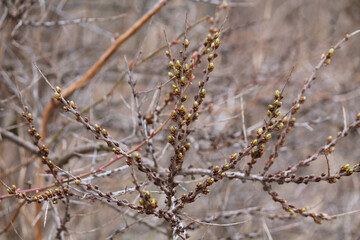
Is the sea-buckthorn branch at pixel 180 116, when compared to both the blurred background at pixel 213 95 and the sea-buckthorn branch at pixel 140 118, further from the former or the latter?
the blurred background at pixel 213 95

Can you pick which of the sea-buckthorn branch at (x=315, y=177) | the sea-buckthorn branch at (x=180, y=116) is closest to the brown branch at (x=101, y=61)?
the sea-buckthorn branch at (x=180, y=116)

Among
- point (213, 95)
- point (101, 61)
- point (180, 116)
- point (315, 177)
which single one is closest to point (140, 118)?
point (180, 116)

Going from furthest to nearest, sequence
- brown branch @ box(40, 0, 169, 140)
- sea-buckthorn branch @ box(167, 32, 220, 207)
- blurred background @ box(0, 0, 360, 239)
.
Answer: blurred background @ box(0, 0, 360, 239)
brown branch @ box(40, 0, 169, 140)
sea-buckthorn branch @ box(167, 32, 220, 207)

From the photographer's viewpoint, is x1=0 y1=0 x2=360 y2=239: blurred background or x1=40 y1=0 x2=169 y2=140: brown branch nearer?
x1=40 y1=0 x2=169 y2=140: brown branch

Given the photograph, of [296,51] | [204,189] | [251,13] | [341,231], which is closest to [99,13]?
[251,13]

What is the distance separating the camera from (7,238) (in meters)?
3.12

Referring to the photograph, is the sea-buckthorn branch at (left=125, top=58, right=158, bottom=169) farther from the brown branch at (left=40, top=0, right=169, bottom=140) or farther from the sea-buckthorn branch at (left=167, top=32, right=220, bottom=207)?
the brown branch at (left=40, top=0, right=169, bottom=140)

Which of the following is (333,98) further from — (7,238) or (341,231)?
(7,238)

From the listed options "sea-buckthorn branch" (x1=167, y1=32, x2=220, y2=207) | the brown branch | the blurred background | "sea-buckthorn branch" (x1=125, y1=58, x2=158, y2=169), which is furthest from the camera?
the blurred background

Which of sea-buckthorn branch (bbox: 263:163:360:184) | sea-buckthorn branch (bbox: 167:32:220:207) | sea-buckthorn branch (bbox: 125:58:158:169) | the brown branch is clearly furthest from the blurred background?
sea-buckthorn branch (bbox: 167:32:220:207)

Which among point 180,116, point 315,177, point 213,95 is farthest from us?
point 213,95

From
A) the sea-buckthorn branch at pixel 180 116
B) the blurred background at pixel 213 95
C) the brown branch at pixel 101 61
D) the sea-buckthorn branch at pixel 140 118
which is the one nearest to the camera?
the sea-buckthorn branch at pixel 180 116

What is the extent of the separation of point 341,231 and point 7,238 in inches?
145

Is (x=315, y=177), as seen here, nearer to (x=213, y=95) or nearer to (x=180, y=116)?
(x=180, y=116)
